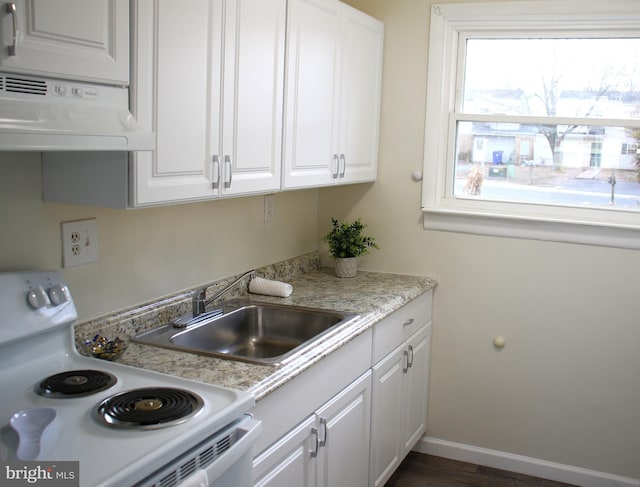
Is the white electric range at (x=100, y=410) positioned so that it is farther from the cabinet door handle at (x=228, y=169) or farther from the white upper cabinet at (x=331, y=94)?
the white upper cabinet at (x=331, y=94)

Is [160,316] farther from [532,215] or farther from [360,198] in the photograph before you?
[532,215]

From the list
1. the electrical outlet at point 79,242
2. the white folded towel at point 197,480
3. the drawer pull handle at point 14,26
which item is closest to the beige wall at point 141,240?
the electrical outlet at point 79,242

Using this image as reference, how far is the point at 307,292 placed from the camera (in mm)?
2959

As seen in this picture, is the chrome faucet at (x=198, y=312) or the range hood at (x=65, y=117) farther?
the chrome faucet at (x=198, y=312)

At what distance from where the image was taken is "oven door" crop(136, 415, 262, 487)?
144cm

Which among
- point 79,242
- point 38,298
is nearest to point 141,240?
point 79,242

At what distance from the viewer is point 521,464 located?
11.0ft

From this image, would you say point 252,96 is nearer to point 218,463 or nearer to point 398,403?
point 218,463

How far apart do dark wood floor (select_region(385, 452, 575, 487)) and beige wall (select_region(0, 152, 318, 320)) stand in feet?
3.74

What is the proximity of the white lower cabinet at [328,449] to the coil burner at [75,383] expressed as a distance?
460mm

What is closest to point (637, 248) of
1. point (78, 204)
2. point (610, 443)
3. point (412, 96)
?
point (610, 443)

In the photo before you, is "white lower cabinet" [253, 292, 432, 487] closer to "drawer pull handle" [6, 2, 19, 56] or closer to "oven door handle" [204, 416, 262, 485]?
"oven door handle" [204, 416, 262, 485]

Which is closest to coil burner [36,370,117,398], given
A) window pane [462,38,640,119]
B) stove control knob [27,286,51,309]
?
stove control knob [27,286,51,309]

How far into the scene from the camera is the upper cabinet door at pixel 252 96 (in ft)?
7.08
